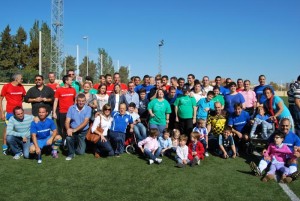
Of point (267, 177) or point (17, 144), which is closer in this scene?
→ point (267, 177)

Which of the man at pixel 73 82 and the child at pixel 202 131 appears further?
the man at pixel 73 82

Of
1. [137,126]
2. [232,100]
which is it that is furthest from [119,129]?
[232,100]

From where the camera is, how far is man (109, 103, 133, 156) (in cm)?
748

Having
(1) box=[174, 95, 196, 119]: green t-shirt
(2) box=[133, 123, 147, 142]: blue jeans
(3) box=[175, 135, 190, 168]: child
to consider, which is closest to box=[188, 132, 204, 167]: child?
(3) box=[175, 135, 190, 168]: child

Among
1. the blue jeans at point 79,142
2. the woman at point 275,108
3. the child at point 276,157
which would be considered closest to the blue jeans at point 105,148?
the blue jeans at point 79,142

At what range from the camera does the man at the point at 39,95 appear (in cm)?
773

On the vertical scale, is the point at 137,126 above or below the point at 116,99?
below

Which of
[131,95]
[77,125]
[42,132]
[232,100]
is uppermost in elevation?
[131,95]

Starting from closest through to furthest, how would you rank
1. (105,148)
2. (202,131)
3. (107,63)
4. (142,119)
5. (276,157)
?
(276,157) → (105,148) → (202,131) → (142,119) → (107,63)

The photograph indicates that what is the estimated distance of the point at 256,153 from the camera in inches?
305

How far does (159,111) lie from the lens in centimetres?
785

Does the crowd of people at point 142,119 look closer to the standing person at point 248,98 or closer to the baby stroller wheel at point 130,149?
the baby stroller wheel at point 130,149

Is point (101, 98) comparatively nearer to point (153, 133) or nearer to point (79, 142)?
point (79, 142)

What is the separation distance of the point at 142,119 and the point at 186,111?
1379 mm
